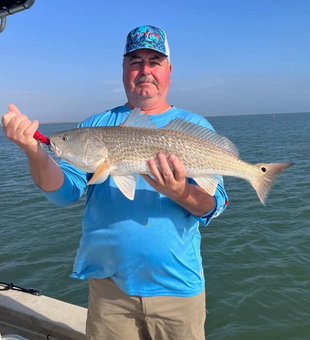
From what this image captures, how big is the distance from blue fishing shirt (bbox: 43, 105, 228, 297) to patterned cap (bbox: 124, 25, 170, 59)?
1.43 m

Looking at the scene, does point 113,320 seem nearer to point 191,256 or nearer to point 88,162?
point 191,256

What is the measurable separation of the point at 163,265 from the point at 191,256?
12.6 inches

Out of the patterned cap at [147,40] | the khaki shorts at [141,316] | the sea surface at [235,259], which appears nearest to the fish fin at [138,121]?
the patterned cap at [147,40]

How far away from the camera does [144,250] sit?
9.70ft

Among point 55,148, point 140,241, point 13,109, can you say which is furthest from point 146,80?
point 140,241

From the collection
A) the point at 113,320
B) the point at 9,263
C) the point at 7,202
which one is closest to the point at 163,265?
the point at 113,320

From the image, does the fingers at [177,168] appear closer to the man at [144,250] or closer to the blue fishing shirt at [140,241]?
the man at [144,250]

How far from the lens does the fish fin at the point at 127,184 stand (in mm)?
2914

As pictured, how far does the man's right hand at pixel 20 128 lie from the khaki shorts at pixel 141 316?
1.57m

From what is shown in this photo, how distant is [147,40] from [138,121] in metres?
0.89

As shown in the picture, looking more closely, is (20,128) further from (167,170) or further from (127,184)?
(167,170)

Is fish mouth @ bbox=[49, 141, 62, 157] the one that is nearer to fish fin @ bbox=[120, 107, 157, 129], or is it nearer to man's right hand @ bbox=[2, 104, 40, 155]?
man's right hand @ bbox=[2, 104, 40, 155]

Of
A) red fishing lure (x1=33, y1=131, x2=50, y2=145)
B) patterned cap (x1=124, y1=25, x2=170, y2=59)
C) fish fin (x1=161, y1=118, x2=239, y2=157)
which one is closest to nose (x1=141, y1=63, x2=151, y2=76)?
patterned cap (x1=124, y1=25, x2=170, y2=59)

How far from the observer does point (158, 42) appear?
333cm
